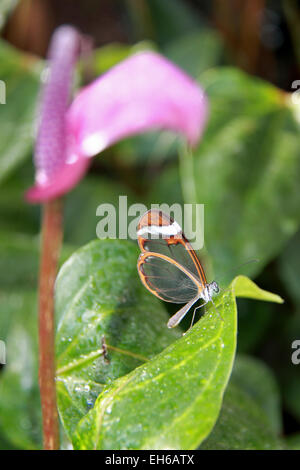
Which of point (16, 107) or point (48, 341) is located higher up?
point (16, 107)

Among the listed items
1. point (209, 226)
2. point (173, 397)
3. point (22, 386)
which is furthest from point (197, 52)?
point (173, 397)

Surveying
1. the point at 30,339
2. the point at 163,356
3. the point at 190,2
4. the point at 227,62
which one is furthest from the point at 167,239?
the point at 190,2

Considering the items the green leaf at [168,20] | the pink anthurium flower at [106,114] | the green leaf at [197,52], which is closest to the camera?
the pink anthurium flower at [106,114]

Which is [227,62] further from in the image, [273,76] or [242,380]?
[242,380]

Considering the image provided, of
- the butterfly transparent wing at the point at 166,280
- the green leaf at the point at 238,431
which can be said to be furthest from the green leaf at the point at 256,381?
the butterfly transparent wing at the point at 166,280

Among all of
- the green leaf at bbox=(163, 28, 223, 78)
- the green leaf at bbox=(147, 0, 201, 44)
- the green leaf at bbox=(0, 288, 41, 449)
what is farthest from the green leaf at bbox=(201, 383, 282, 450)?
the green leaf at bbox=(147, 0, 201, 44)

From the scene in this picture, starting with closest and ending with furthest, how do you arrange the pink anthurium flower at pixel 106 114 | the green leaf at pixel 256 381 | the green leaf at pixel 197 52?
1. the pink anthurium flower at pixel 106 114
2. the green leaf at pixel 256 381
3. the green leaf at pixel 197 52

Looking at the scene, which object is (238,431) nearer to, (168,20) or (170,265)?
(170,265)

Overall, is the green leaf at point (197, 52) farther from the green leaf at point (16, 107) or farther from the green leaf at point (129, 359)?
the green leaf at point (129, 359)
